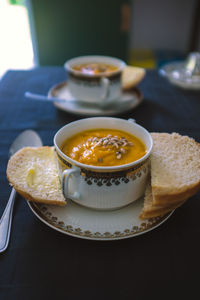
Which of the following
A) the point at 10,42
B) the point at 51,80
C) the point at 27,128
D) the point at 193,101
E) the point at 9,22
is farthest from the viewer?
the point at 9,22

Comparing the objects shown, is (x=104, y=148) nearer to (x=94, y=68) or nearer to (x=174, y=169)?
(x=174, y=169)

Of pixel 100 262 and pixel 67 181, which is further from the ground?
pixel 67 181

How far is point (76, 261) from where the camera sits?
66 cm

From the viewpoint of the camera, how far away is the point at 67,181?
70 centimetres

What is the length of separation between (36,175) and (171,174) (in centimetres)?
40

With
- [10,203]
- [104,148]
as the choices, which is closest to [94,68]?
[104,148]

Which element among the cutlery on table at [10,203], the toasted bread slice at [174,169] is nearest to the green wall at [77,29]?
the cutlery on table at [10,203]

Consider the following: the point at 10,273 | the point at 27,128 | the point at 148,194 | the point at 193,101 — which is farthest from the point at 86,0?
the point at 10,273

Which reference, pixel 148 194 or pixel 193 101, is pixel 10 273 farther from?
pixel 193 101

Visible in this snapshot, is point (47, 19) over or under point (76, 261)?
over

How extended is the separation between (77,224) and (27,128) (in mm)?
710

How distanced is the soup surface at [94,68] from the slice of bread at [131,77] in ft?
0.30

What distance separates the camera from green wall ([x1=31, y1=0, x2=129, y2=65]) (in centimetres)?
309

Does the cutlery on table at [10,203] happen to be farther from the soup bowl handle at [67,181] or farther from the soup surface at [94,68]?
the soup surface at [94,68]
